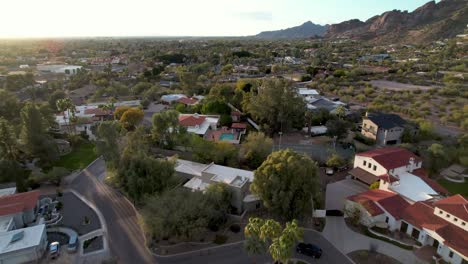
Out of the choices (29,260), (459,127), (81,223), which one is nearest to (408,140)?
(459,127)

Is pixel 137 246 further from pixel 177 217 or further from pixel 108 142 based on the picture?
pixel 108 142

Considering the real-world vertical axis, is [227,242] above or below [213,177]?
below

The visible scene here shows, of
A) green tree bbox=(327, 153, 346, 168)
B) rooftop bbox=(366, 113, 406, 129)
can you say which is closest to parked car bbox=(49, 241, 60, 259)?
green tree bbox=(327, 153, 346, 168)

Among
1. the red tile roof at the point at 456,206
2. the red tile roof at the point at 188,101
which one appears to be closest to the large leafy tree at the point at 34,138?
the red tile roof at the point at 188,101

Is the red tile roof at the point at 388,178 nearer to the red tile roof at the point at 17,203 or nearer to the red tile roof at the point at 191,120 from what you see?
the red tile roof at the point at 191,120

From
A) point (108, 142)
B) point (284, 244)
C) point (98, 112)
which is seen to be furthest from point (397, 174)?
point (98, 112)

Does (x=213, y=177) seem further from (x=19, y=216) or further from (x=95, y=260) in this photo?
(x=19, y=216)
